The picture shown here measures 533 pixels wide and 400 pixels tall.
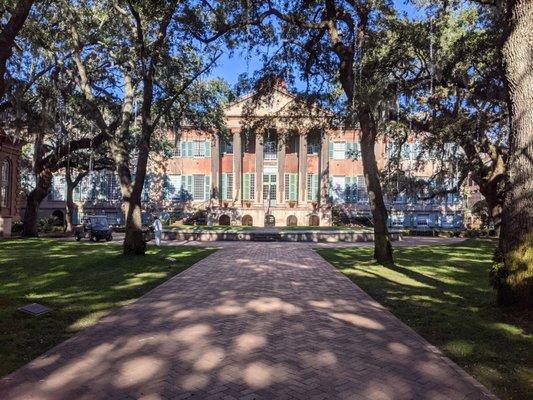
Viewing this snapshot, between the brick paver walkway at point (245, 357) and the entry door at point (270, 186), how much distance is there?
34990mm

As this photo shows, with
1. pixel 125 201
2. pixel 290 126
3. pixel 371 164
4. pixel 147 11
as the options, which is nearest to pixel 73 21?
pixel 147 11

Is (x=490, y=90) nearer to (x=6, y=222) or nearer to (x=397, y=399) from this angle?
(x=397, y=399)

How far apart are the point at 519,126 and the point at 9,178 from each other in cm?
3086

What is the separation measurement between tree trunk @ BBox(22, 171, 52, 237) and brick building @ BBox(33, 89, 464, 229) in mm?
15646

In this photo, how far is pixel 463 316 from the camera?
25.4 feet

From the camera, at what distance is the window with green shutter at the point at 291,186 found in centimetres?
4453

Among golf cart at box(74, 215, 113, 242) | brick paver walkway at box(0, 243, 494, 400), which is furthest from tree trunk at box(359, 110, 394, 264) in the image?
golf cart at box(74, 215, 113, 242)

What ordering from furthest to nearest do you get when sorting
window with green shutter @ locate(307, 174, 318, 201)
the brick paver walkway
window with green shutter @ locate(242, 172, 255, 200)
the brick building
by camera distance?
window with green shutter @ locate(242, 172, 255, 200), window with green shutter @ locate(307, 174, 318, 201), the brick building, the brick paver walkway

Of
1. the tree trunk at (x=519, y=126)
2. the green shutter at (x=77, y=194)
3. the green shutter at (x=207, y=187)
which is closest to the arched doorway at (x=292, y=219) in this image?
the green shutter at (x=207, y=187)

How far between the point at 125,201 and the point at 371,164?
334 inches

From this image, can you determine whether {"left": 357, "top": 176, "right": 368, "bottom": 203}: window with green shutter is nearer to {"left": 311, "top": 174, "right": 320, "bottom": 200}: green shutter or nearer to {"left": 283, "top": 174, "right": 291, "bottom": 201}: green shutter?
{"left": 311, "top": 174, "right": 320, "bottom": 200}: green shutter

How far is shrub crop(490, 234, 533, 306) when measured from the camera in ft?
24.0

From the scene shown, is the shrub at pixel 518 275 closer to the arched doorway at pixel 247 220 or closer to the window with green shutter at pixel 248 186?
the arched doorway at pixel 247 220

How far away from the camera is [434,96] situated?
743 inches
